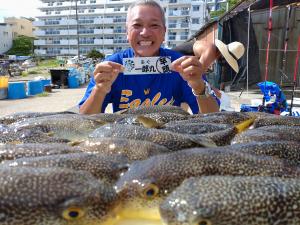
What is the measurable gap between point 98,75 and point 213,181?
2.28 m

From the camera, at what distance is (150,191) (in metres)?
1.74

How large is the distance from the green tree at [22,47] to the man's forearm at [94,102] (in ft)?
326

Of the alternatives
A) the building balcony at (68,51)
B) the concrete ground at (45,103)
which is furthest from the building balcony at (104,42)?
the concrete ground at (45,103)

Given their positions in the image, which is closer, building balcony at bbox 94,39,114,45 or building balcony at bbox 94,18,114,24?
building balcony at bbox 94,39,114,45

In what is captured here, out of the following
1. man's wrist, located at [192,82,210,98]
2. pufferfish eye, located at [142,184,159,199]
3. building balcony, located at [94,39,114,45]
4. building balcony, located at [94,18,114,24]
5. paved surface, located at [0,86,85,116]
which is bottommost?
paved surface, located at [0,86,85,116]

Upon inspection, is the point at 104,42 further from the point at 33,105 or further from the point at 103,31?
the point at 33,105

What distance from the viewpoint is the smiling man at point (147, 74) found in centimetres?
362

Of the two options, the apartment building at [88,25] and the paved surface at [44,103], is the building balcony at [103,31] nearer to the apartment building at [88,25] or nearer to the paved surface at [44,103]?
the apartment building at [88,25]

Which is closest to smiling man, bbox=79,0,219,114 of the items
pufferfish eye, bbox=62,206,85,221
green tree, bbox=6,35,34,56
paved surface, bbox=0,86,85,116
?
pufferfish eye, bbox=62,206,85,221

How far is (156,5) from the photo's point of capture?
13.9 ft

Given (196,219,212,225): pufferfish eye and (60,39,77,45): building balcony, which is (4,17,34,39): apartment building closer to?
(60,39,77,45): building balcony

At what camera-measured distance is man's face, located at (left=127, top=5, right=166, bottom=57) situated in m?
4.14

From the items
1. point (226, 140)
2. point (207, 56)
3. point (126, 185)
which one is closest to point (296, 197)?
point (126, 185)

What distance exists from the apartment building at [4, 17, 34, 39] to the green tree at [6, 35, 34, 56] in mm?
9560
